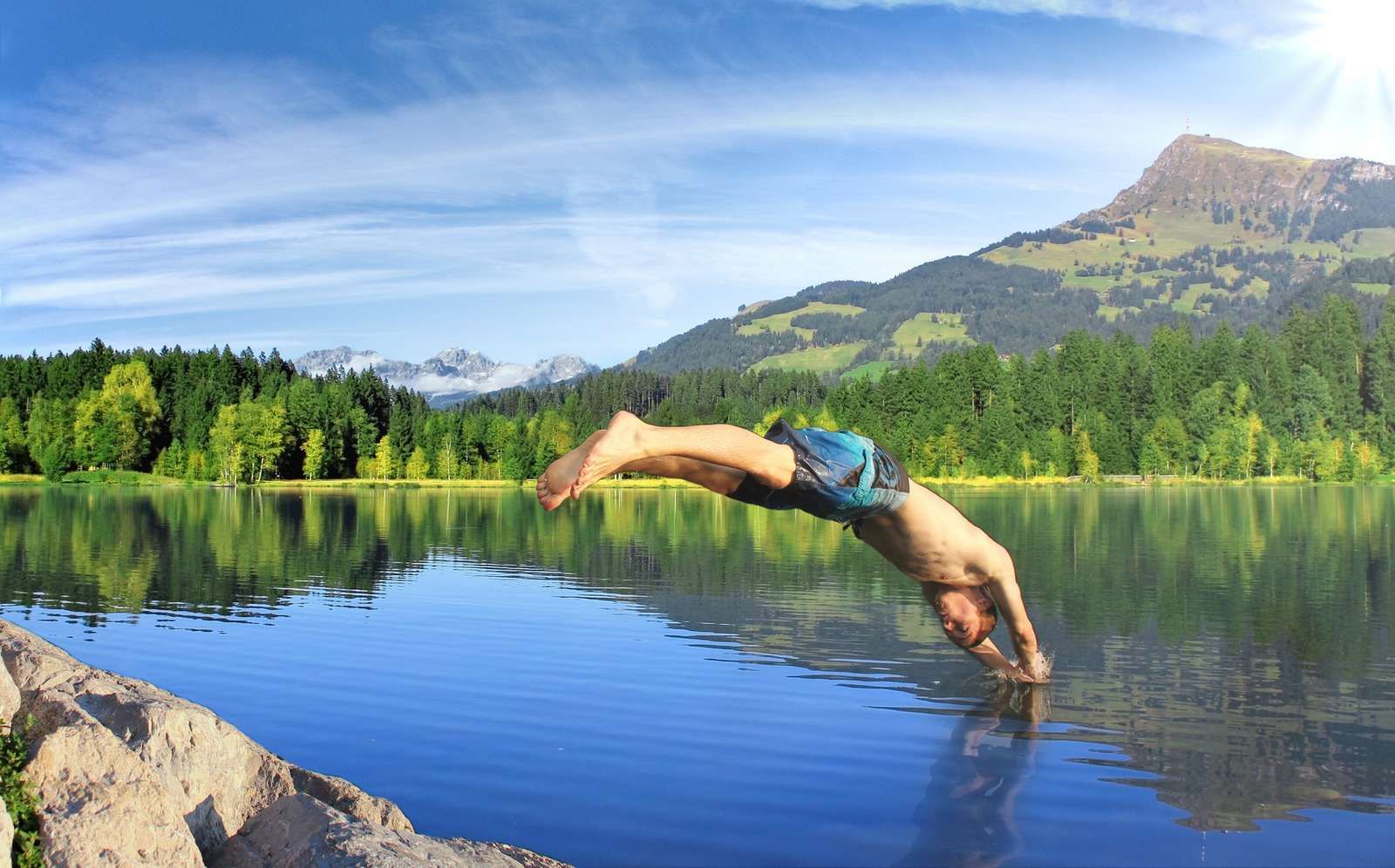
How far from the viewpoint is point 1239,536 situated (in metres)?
37.9

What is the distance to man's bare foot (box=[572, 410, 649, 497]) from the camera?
6402 millimetres

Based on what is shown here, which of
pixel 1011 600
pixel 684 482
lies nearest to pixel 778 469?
pixel 1011 600

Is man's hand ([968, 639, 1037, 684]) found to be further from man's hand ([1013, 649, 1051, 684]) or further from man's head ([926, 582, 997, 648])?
man's head ([926, 582, 997, 648])

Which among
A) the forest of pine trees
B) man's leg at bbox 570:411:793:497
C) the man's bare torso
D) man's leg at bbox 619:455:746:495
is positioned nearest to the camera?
man's leg at bbox 570:411:793:497

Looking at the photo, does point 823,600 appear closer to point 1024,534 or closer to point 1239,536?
point 1024,534

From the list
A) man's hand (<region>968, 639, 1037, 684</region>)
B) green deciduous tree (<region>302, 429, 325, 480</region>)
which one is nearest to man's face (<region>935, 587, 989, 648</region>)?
man's hand (<region>968, 639, 1037, 684</region>)

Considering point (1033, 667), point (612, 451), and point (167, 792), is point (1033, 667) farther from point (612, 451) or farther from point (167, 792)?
point (167, 792)

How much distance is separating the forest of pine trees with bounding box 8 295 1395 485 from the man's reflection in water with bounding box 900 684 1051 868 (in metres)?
104

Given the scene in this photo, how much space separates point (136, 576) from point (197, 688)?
1410cm

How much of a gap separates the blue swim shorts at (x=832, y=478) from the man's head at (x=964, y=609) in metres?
2.89

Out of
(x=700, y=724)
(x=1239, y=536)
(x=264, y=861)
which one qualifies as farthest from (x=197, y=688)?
(x=1239, y=536)

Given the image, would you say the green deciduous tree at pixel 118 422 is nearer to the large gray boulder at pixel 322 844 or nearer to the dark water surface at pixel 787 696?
the dark water surface at pixel 787 696

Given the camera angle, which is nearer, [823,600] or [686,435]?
[686,435]

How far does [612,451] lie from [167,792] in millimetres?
2842
